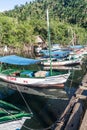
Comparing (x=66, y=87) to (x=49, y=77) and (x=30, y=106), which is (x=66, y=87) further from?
(x=30, y=106)

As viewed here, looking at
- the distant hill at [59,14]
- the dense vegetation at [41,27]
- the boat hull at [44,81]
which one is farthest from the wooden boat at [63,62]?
the distant hill at [59,14]

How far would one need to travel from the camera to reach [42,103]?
23516mm

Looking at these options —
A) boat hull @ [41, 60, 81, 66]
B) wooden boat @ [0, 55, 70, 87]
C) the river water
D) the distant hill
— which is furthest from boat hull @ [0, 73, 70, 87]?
the distant hill

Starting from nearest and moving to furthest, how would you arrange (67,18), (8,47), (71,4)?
1. (8,47)
2. (67,18)
3. (71,4)

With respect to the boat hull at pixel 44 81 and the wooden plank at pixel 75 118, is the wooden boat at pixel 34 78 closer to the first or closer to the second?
the boat hull at pixel 44 81

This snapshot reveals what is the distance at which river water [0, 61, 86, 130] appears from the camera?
18.8m

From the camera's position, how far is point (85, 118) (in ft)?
29.3

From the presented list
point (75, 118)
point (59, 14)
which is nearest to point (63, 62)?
point (75, 118)

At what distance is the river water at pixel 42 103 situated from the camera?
1883 cm

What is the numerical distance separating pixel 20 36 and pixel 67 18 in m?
36.5

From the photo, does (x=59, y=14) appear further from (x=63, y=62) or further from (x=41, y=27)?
(x=63, y=62)

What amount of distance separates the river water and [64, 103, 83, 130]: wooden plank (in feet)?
22.8

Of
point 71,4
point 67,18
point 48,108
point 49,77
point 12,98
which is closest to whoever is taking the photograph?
point 48,108

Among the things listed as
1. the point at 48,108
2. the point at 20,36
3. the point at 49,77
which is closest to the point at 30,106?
the point at 48,108
